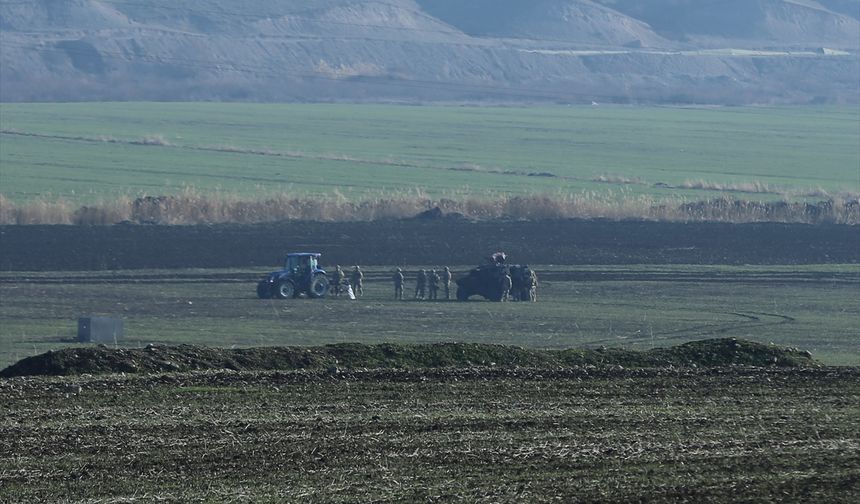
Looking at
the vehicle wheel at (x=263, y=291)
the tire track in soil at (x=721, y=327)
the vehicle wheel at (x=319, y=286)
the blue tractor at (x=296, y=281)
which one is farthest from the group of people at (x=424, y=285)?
the tire track in soil at (x=721, y=327)

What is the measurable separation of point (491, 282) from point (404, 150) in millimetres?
55943

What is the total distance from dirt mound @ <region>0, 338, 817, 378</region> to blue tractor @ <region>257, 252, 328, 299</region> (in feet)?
50.3

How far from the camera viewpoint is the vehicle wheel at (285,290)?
39.6 m

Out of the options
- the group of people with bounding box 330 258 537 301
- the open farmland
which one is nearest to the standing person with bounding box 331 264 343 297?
the group of people with bounding box 330 258 537 301

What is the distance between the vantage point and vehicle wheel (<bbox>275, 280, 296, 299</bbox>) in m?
39.6

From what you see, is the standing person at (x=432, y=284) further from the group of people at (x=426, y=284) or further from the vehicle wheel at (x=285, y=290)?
the vehicle wheel at (x=285, y=290)

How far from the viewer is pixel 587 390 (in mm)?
20859

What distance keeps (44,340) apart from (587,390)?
13958mm

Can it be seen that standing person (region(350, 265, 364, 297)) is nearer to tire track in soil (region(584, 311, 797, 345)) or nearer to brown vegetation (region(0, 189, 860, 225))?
tire track in soil (region(584, 311, 797, 345))

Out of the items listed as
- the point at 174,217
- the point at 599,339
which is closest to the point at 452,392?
the point at 599,339

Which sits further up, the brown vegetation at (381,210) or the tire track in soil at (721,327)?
the brown vegetation at (381,210)

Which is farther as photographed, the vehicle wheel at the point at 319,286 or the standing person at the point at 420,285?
the vehicle wheel at the point at 319,286

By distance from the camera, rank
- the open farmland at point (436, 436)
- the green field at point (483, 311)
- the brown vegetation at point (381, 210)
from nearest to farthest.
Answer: the open farmland at point (436, 436)
the green field at point (483, 311)
the brown vegetation at point (381, 210)

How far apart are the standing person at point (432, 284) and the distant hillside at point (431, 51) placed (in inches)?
3874
